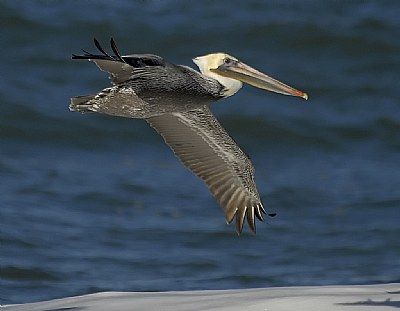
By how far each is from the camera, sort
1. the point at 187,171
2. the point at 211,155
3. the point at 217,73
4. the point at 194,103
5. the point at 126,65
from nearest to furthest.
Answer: the point at 126,65 → the point at 194,103 → the point at 217,73 → the point at 211,155 → the point at 187,171

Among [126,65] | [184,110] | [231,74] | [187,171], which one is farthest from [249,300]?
[187,171]

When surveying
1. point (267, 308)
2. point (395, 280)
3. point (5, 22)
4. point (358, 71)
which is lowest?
point (267, 308)

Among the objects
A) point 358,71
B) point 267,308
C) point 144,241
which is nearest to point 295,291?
point 267,308

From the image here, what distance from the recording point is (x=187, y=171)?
350 inches

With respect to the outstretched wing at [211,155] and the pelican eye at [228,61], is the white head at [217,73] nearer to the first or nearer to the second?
the pelican eye at [228,61]

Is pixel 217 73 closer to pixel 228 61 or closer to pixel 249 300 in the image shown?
pixel 228 61

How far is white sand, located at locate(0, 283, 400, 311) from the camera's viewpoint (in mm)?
4391

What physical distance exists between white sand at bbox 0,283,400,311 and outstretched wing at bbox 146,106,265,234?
458mm

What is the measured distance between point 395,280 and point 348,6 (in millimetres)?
5136

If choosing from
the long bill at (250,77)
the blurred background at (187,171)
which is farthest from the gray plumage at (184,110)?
the blurred background at (187,171)

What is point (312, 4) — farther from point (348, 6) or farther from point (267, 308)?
point (267, 308)

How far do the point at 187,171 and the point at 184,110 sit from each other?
422 cm

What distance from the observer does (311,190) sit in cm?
872

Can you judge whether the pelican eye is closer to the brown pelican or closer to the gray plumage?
the brown pelican
